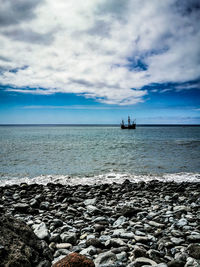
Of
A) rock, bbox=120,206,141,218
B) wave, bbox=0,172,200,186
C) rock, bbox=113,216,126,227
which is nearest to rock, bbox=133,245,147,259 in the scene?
rock, bbox=113,216,126,227

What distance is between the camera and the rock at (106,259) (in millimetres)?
3593

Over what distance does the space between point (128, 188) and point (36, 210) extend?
16.5 feet

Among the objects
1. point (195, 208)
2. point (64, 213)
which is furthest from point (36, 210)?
point (195, 208)

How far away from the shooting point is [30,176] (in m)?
14.6

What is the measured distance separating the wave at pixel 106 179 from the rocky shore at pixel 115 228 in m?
3.89

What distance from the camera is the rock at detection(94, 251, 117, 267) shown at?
3593 millimetres

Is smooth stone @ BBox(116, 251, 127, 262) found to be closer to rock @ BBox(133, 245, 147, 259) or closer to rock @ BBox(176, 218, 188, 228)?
rock @ BBox(133, 245, 147, 259)

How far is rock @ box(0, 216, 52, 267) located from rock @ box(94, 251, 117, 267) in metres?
0.91

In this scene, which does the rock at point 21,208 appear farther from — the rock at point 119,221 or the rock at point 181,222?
the rock at point 181,222

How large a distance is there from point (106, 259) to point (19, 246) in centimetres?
168

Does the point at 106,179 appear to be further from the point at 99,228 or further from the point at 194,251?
the point at 194,251

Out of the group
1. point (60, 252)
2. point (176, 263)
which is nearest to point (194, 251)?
point (176, 263)

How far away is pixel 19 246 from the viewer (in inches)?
111

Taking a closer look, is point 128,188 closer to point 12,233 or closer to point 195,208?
point 195,208
